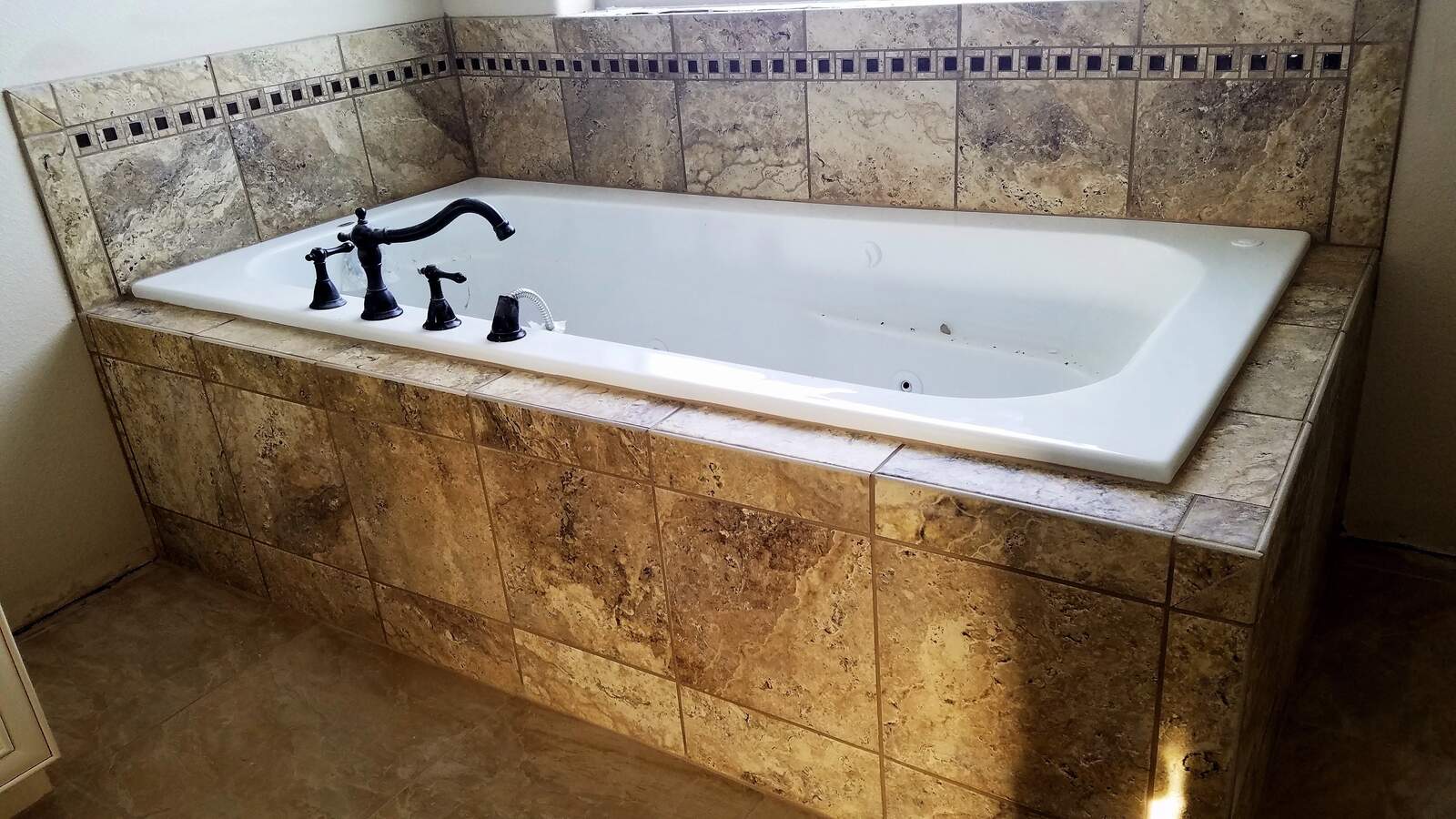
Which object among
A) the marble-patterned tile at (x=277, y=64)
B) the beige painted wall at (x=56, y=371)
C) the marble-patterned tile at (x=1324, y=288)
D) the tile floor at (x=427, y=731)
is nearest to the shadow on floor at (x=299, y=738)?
the tile floor at (x=427, y=731)

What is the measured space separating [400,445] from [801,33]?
3.96 feet

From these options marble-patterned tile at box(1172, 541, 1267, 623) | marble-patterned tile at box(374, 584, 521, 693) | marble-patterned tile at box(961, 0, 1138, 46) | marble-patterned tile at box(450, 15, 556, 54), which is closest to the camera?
marble-patterned tile at box(1172, 541, 1267, 623)

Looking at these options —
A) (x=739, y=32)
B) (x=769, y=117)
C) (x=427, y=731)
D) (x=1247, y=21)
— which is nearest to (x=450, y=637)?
(x=427, y=731)

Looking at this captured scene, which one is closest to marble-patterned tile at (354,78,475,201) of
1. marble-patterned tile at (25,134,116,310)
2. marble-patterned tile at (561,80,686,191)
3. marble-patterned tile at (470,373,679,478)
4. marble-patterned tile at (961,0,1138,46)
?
marble-patterned tile at (561,80,686,191)

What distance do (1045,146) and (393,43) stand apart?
1638 mm

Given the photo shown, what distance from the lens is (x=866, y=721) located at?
4.76 feet

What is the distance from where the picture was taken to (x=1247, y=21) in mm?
1884

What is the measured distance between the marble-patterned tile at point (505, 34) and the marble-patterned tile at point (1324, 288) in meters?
1.78

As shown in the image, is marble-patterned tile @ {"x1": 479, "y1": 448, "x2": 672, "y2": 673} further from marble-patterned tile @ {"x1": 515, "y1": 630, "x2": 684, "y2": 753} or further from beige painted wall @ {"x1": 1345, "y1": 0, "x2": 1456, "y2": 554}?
beige painted wall @ {"x1": 1345, "y1": 0, "x2": 1456, "y2": 554}

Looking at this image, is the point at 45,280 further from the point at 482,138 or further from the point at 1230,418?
the point at 1230,418

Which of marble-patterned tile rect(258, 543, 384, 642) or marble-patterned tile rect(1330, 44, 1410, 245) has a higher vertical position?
marble-patterned tile rect(1330, 44, 1410, 245)

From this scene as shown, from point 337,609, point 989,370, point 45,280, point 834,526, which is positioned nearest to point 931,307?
point 989,370

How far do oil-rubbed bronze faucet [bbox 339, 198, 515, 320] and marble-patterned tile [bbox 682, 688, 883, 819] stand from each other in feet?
2.85

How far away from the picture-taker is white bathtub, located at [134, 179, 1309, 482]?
1.41m
